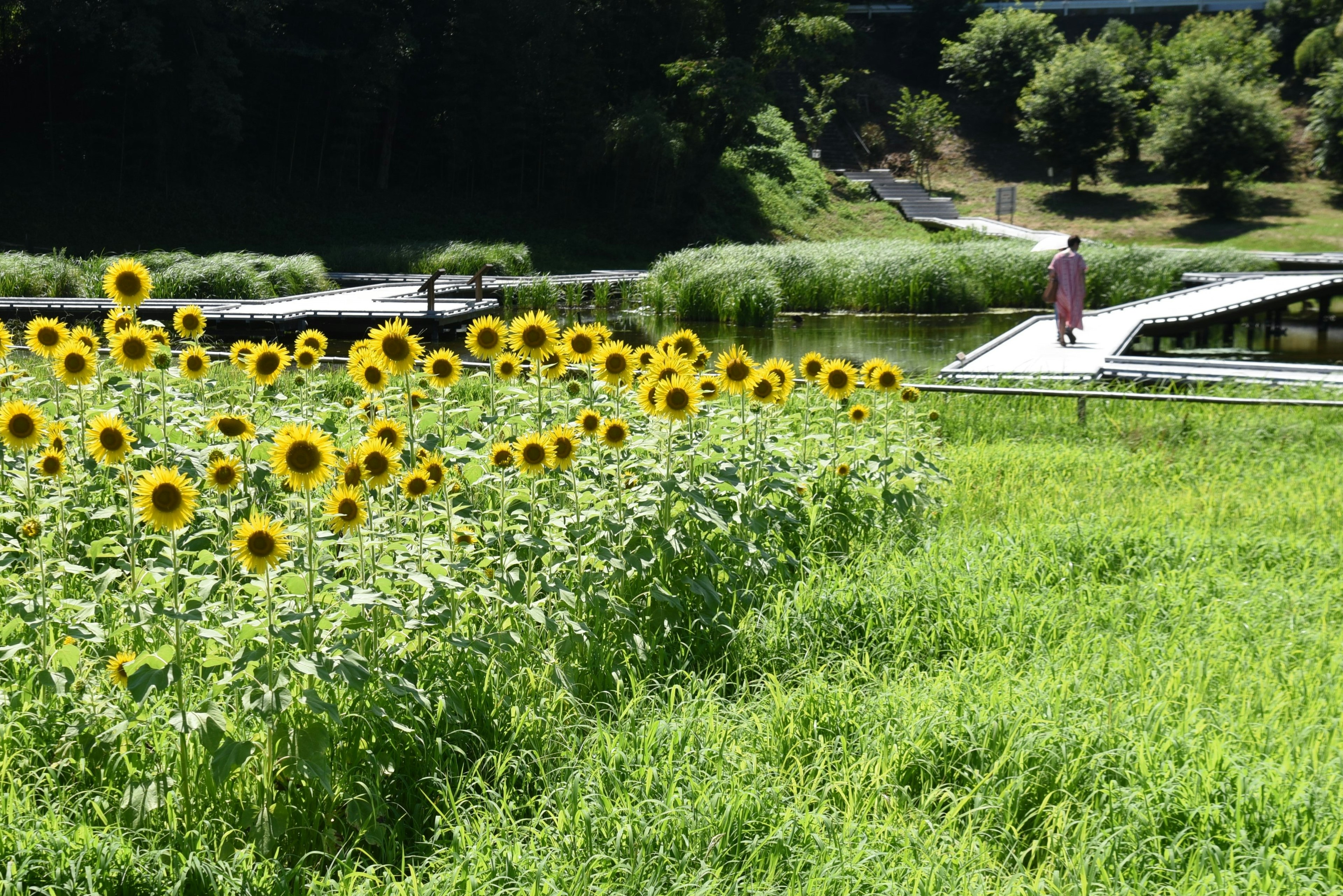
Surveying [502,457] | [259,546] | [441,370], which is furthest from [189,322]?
[259,546]

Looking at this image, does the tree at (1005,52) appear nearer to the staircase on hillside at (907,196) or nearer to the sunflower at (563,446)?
the staircase on hillside at (907,196)

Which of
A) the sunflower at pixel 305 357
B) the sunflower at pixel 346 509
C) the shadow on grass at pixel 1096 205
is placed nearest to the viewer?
the sunflower at pixel 346 509

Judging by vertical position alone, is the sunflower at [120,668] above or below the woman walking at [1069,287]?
below

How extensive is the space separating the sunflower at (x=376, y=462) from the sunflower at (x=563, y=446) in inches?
27.8

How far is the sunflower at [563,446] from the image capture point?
3863 millimetres

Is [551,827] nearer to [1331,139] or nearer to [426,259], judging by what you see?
[426,259]

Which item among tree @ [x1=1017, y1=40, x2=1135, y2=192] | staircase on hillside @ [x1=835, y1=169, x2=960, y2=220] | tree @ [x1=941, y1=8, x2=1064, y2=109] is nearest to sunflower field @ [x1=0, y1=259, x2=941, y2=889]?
staircase on hillside @ [x1=835, y1=169, x2=960, y2=220]

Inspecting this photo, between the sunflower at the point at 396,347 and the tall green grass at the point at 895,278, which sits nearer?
the sunflower at the point at 396,347

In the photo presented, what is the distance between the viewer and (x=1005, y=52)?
145 feet

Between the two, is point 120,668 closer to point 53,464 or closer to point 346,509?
point 346,509

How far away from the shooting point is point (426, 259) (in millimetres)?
25609

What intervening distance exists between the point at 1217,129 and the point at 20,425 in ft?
121

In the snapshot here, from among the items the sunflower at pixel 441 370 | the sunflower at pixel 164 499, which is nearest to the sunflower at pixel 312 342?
the sunflower at pixel 441 370

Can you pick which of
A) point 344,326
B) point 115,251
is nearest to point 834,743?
point 344,326
